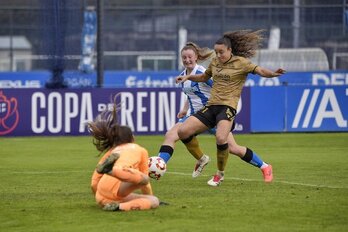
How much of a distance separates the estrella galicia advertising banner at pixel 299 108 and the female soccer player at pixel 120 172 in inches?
608

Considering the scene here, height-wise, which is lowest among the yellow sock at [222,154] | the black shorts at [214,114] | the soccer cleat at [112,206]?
the soccer cleat at [112,206]

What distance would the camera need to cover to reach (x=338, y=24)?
36.6m

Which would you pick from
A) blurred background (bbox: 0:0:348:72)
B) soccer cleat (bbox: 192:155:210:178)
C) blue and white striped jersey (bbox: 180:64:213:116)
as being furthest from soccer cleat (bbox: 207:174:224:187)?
blurred background (bbox: 0:0:348:72)

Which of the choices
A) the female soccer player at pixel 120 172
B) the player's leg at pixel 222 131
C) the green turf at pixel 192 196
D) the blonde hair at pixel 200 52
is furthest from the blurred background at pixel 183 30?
the female soccer player at pixel 120 172

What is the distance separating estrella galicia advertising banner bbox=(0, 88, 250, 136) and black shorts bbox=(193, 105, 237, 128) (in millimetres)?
11483

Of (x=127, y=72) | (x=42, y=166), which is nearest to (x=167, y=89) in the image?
(x=42, y=166)

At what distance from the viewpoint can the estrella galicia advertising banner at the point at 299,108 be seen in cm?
2655

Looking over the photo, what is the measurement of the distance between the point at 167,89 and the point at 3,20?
14.6m

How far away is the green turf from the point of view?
1049 centimetres

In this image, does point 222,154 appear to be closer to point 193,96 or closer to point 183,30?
point 193,96

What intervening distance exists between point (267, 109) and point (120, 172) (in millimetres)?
16445

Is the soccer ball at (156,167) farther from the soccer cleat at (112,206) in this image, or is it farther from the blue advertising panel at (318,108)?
the blue advertising panel at (318,108)

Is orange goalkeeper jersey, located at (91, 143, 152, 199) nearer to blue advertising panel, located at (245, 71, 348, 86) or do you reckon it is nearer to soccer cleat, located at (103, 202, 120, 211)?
soccer cleat, located at (103, 202, 120, 211)

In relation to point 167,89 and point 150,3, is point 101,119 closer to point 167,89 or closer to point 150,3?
point 167,89
